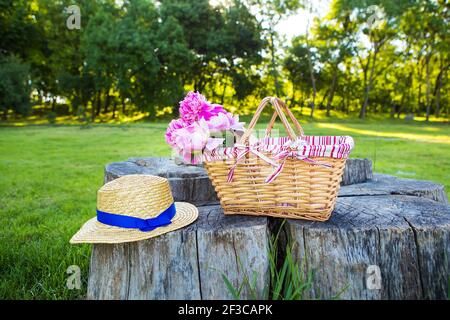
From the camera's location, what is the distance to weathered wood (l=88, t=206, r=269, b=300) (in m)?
1.89

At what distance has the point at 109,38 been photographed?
74.7 ft

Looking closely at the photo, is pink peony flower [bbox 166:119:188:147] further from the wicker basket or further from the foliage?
the foliage

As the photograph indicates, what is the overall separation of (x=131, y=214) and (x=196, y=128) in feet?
1.86

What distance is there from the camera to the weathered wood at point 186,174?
9.24ft

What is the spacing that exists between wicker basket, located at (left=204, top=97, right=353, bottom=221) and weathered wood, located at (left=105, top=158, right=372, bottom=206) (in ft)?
2.21

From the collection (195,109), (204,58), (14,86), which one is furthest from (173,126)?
(204,58)

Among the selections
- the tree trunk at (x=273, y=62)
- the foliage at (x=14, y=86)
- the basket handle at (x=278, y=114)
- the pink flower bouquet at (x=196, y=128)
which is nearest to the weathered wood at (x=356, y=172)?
the basket handle at (x=278, y=114)

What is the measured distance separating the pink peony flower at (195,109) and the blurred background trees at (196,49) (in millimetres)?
22166

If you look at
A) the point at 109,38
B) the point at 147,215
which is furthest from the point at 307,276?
the point at 109,38

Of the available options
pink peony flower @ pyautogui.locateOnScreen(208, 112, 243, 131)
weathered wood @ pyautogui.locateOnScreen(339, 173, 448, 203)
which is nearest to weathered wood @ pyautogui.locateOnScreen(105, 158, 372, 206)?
weathered wood @ pyautogui.locateOnScreen(339, 173, 448, 203)

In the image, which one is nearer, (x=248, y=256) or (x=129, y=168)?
(x=248, y=256)

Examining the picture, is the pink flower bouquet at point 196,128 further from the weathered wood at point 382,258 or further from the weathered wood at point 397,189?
the weathered wood at point 397,189

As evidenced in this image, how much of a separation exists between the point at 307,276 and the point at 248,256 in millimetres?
354

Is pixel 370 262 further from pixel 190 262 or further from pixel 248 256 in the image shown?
pixel 190 262
